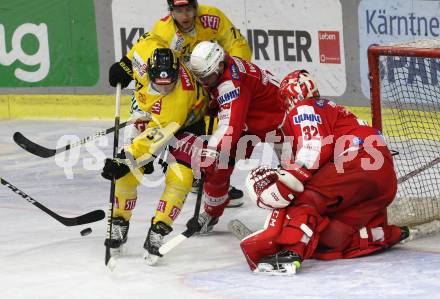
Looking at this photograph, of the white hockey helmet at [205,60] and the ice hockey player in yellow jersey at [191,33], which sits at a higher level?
Answer: the ice hockey player in yellow jersey at [191,33]

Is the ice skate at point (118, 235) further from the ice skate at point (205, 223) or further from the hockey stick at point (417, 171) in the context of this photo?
the hockey stick at point (417, 171)

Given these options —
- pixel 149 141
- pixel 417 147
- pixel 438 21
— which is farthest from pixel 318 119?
pixel 438 21

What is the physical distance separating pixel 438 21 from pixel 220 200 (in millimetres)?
2529

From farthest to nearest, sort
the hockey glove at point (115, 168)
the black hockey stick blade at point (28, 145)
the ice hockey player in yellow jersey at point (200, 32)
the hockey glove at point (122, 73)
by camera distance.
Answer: the ice hockey player in yellow jersey at point (200, 32), the black hockey stick blade at point (28, 145), the hockey glove at point (122, 73), the hockey glove at point (115, 168)

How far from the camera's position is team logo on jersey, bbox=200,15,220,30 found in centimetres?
690

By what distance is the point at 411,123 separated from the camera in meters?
7.13

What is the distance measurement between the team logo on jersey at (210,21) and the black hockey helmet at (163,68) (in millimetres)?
1164

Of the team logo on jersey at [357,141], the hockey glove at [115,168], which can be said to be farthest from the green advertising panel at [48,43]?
the team logo on jersey at [357,141]

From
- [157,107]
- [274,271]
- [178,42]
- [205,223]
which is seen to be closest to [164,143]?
[157,107]

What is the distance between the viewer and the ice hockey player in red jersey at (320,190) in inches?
214

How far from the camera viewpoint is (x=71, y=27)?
10.1 meters

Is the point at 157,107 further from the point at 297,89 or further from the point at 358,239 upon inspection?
the point at 358,239

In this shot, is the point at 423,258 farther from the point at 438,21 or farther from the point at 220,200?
the point at 438,21

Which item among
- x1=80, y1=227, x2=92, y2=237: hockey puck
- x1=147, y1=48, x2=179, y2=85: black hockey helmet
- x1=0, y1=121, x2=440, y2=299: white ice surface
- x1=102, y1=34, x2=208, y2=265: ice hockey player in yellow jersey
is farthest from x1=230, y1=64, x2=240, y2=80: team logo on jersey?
x1=80, y1=227, x2=92, y2=237: hockey puck
